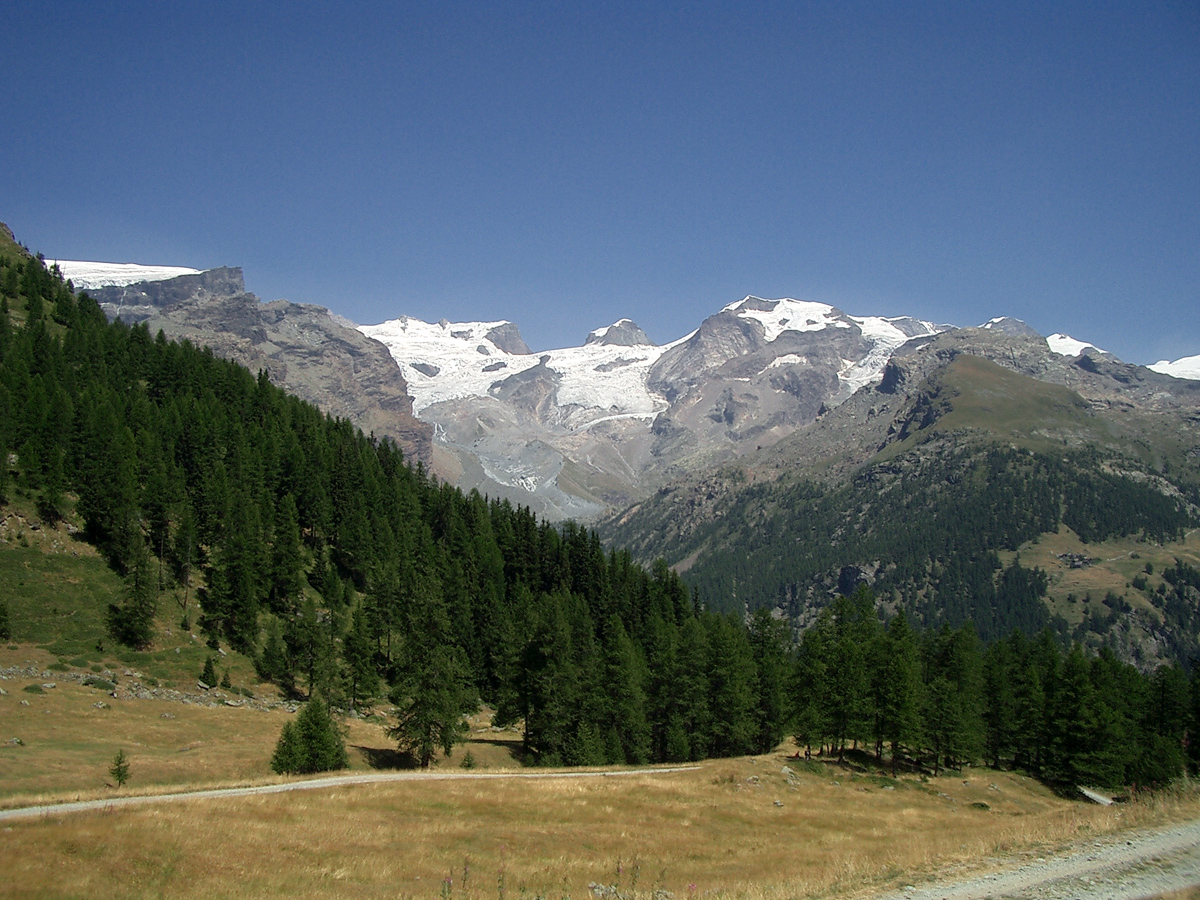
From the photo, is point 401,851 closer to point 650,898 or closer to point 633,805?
point 650,898

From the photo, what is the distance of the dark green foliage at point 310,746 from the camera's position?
145ft

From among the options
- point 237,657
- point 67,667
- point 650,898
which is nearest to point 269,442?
point 237,657

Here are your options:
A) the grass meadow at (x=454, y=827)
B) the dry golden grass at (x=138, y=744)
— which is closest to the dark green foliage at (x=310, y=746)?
the dry golden grass at (x=138, y=744)

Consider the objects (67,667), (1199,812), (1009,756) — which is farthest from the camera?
(1009,756)

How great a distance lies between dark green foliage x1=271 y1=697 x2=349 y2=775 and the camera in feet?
145

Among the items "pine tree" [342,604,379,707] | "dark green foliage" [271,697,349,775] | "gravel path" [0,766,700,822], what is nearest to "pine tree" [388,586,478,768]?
"dark green foliage" [271,697,349,775]

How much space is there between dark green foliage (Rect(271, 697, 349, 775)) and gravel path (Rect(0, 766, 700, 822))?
407cm

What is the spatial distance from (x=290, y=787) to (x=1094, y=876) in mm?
33056

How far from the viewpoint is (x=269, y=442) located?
359ft

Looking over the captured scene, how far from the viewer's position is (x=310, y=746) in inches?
1816

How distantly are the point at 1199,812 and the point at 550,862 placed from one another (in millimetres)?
24497

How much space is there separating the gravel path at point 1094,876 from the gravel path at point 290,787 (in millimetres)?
26923

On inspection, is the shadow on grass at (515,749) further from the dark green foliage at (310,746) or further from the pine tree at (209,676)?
the pine tree at (209,676)

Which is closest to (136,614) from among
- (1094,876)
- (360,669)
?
(360,669)
